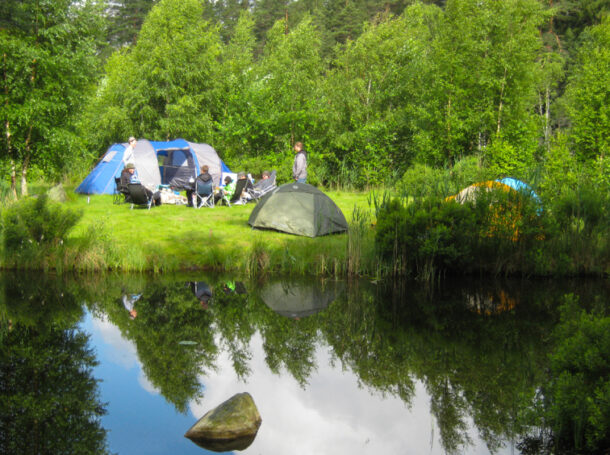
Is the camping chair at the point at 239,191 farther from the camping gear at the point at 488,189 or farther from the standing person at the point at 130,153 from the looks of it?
the camping gear at the point at 488,189

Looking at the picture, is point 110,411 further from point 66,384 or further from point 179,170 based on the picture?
point 179,170

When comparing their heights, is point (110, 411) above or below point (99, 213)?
below

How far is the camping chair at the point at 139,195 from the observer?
14758mm

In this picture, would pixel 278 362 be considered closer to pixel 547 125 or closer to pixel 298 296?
pixel 298 296

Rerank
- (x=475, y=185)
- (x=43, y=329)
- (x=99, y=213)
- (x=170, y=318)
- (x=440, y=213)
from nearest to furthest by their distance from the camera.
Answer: (x=43, y=329), (x=170, y=318), (x=440, y=213), (x=475, y=185), (x=99, y=213)

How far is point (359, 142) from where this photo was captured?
24359 millimetres

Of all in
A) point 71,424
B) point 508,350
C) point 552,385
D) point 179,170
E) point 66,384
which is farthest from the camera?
point 179,170

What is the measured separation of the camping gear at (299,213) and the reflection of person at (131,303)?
4259 mm

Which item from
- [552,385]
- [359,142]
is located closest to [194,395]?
[552,385]

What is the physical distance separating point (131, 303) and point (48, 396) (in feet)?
9.96

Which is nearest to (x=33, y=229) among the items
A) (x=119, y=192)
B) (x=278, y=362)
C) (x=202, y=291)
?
(x=202, y=291)

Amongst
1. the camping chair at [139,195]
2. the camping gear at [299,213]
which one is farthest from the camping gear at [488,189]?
the camping chair at [139,195]

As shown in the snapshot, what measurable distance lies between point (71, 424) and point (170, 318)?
285 cm

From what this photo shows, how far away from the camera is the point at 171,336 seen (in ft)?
23.3
